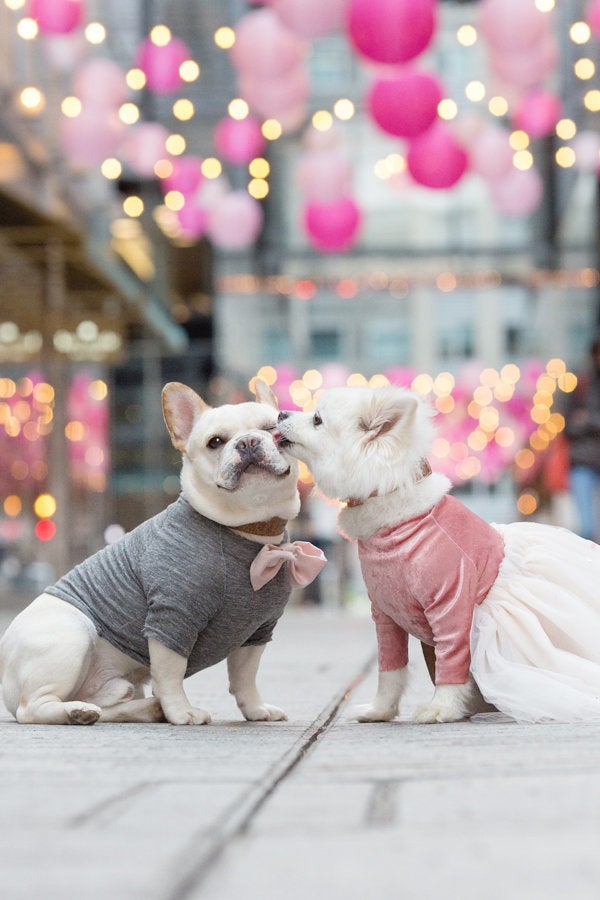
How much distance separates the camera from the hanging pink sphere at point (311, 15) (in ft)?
26.9

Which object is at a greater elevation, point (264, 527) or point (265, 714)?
point (264, 527)

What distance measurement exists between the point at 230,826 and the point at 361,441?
1.63m

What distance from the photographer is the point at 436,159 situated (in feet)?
33.5

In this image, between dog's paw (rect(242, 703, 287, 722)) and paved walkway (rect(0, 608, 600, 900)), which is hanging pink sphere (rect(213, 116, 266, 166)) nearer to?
dog's paw (rect(242, 703, 287, 722))

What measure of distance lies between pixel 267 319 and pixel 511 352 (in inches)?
313

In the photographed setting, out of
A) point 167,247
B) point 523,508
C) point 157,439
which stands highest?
point 167,247

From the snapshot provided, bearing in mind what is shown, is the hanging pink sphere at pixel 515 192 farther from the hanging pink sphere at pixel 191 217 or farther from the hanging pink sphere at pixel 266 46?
the hanging pink sphere at pixel 266 46

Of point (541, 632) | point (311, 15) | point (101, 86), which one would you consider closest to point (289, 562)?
point (541, 632)

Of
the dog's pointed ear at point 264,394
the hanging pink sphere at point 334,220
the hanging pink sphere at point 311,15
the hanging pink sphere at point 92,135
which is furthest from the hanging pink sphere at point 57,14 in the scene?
the dog's pointed ear at point 264,394

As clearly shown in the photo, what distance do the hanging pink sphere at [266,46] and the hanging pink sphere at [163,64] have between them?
4.52 feet

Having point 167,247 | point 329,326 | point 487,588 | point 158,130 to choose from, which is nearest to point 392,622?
point 487,588

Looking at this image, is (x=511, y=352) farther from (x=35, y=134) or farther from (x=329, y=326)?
(x=35, y=134)

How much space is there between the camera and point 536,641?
3.61m

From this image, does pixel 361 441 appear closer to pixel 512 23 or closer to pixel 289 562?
pixel 289 562
